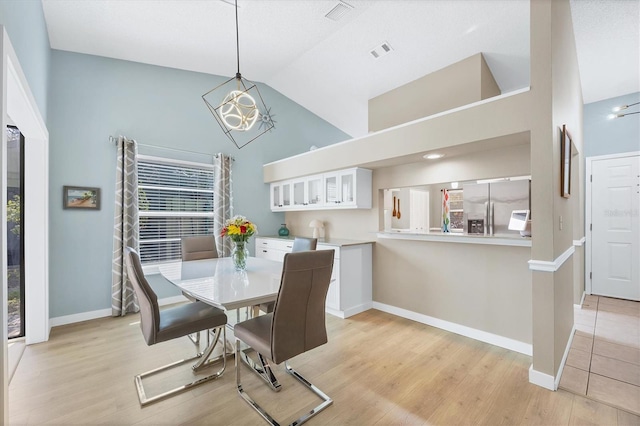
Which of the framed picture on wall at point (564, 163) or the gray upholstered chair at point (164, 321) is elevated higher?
the framed picture on wall at point (564, 163)

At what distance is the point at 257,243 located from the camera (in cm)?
517

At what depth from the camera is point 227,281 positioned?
228 cm

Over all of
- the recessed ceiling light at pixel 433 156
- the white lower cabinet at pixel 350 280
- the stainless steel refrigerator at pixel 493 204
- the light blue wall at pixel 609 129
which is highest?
the light blue wall at pixel 609 129

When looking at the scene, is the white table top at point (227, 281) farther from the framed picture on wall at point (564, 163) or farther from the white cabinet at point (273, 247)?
the framed picture on wall at point (564, 163)

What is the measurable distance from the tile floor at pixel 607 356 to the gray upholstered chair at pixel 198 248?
11.6ft

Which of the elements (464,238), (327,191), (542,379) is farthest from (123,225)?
(542,379)

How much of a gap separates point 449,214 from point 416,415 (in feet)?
9.21

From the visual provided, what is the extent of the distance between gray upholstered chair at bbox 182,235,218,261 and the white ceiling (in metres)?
2.42

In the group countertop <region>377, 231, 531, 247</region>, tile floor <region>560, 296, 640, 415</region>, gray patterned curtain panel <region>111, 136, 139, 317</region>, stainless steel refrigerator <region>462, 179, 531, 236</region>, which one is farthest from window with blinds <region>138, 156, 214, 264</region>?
tile floor <region>560, 296, 640, 415</region>

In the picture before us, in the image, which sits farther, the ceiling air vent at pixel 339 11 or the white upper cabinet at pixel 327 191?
the white upper cabinet at pixel 327 191

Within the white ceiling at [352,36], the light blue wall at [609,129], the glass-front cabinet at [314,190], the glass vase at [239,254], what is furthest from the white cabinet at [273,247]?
the light blue wall at [609,129]

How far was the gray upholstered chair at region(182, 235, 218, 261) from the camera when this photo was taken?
3.38 m

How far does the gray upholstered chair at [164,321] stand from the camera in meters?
1.92

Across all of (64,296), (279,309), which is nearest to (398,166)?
(279,309)
